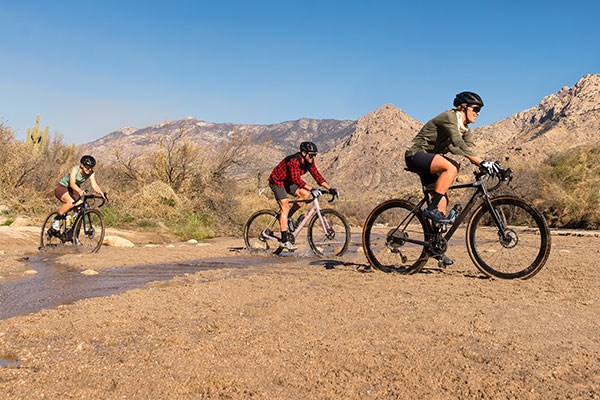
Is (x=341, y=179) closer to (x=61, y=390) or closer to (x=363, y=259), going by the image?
(x=363, y=259)

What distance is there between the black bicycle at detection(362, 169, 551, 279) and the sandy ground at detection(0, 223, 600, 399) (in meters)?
0.36

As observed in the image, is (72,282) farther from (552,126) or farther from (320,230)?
(552,126)

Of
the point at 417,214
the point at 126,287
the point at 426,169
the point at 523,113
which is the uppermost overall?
the point at 523,113

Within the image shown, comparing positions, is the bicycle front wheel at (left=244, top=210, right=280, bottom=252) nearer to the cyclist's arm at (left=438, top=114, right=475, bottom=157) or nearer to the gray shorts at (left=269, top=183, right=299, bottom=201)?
the gray shorts at (left=269, top=183, right=299, bottom=201)

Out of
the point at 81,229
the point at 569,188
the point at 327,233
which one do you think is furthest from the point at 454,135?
the point at 569,188

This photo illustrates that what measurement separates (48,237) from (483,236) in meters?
8.32

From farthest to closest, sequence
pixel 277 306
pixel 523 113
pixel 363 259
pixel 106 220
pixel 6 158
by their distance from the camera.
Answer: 1. pixel 523 113
2. pixel 6 158
3. pixel 106 220
4. pixel 363 259
5. pixel 277 306

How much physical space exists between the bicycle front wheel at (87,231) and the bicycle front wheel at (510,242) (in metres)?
6.87

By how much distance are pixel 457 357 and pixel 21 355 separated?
255 cm

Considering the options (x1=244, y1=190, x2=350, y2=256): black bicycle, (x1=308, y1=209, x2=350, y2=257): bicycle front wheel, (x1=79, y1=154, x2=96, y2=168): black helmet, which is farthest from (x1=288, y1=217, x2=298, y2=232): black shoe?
(x1=79, y1=154, x2=96, y2=168): black helmet

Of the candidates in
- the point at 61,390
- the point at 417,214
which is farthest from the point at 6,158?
the point at 61,390

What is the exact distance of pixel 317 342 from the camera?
3.19 metres

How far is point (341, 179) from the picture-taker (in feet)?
158

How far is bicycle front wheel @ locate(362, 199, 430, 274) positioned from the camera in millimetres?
6031
